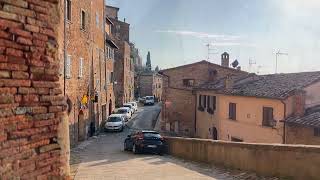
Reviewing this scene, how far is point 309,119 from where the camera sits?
75.8 feet

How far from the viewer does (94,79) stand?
115 ft

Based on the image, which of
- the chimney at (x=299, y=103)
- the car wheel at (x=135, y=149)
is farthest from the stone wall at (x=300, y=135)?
the car wheel at (x=135, y=149)

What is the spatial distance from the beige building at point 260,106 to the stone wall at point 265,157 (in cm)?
748

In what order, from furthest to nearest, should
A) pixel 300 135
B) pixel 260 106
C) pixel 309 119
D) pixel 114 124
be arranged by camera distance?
pixel 114 124 < pixel 260 106 < pixel 300 135 < pixel 309 119

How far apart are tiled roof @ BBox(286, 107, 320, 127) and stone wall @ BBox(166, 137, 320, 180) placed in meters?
6.87

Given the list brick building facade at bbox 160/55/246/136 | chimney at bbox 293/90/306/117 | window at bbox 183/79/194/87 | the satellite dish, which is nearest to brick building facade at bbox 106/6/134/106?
brick building facade at bbox 160/55/246/136

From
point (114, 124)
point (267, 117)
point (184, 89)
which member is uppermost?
point (184, 89)

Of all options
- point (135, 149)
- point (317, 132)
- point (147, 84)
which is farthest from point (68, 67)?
point (147, 84)

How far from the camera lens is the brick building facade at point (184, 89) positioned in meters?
42.0

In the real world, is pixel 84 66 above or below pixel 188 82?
above

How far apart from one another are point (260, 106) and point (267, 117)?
3.70 feet

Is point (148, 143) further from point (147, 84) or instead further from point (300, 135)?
point (147, 84)

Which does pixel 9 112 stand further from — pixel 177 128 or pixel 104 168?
pixel 177 128

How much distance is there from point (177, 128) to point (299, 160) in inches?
1232
